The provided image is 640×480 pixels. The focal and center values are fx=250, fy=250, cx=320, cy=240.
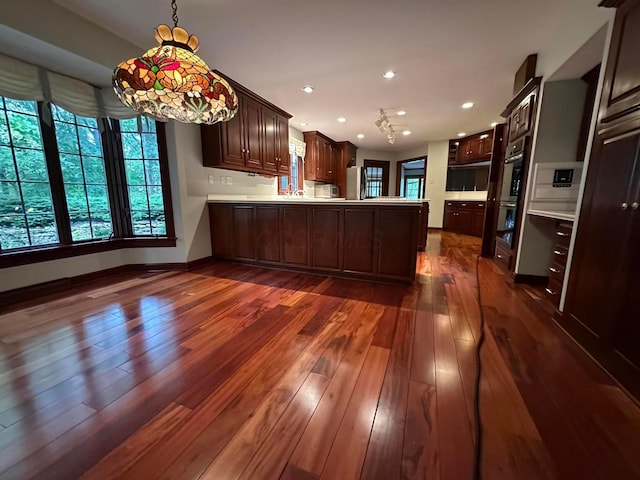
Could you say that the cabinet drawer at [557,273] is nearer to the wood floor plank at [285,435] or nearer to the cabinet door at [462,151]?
the wood floor plank at [285,435]

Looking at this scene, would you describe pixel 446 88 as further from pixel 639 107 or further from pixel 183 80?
pixel 183 80

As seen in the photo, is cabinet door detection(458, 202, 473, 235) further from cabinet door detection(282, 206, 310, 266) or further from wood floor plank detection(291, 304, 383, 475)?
wood floor plank detection(291, 304, 383, 475)

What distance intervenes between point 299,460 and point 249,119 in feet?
12.3

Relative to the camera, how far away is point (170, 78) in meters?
1.43

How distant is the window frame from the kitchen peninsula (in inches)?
26.1

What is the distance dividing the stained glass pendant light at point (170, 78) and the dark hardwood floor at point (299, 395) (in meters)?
1.54

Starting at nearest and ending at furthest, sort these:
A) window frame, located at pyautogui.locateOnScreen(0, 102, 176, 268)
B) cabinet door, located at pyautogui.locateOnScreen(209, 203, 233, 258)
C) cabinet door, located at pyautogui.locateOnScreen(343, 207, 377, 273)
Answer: window frame, located at pyautogui.locateOnScreen(0, 102, 176, 268), cabinet door, located at pyautogui.locateOnScreen(343, 207, 377, 273), cabinet door, located at pyautogui.locateOnScreen(209, 203, 233, 258)

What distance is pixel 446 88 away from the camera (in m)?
3.39

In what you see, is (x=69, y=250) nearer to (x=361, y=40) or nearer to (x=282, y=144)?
(x=282, y=144)

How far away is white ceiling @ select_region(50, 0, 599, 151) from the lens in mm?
1951

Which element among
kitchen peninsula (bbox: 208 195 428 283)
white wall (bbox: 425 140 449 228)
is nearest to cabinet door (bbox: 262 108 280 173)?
kitchen peninsula (bbox: 208 195 428 283)

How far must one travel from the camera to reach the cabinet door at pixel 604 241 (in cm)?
135

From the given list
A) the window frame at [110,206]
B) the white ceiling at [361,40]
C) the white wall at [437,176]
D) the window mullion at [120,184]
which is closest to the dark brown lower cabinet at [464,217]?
the white wall at [437,176]

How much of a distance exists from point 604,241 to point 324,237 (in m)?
2.21
